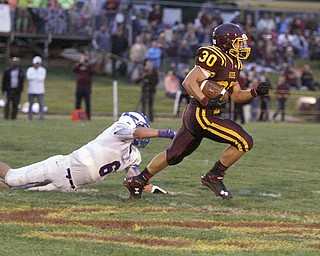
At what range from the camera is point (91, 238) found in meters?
5.60

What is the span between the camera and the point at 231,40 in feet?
24.2

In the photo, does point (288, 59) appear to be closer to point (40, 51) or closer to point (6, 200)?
point (40, 51)

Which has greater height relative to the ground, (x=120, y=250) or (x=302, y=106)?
(x=120, y=250)

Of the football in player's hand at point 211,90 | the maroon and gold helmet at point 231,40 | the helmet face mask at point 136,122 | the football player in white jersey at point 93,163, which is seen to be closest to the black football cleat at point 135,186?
the football player in white jersey at point 93,163

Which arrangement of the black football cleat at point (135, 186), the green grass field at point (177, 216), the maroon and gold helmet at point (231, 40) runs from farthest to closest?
the black football cleat at point (135, 186), the maroon and gold helmet at point (231, 40), the green grass field at point (177, 216)

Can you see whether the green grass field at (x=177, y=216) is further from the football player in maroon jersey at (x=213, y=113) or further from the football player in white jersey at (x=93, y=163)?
the football player in maroon jersey at (x=213, y=113)

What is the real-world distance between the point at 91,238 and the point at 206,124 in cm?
202

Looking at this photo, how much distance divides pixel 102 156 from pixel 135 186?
354 mm

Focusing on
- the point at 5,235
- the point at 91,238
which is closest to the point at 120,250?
the point at 91,238

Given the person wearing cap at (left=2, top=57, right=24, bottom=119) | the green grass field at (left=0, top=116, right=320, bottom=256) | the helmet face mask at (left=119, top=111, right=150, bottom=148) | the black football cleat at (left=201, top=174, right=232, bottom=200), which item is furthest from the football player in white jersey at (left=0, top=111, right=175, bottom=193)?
the person wearing cap at (left=2, top=57, right=24, bottom=119)

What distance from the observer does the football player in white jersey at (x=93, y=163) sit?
7.46 meters

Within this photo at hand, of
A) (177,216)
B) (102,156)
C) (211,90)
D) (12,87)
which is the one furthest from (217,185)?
(12,87)

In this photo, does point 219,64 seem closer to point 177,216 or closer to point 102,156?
point 102,156

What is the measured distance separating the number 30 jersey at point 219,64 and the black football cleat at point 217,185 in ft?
2.42
